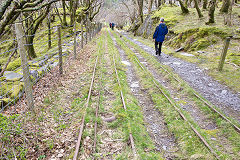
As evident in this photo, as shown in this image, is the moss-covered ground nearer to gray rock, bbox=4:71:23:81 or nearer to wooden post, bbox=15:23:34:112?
wooden post, bbox=15:23:34:112

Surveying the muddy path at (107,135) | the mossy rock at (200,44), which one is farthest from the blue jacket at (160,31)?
the muddy path at (107,135)

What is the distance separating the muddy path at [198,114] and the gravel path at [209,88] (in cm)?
73

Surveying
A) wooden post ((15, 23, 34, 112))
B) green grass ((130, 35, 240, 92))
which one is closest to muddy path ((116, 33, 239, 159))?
green grass ((130, 35, 240, 92))

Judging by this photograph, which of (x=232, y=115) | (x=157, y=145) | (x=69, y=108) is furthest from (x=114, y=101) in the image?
(x=232, y=115)

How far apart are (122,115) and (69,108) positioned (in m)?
1.84

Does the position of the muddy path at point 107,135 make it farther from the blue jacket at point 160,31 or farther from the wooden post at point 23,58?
the blue jacket at point 160,31

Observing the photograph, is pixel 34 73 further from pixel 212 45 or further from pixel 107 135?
pixel 212 45

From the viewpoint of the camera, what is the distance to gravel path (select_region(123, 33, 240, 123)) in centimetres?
556

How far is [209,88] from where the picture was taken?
6941mm

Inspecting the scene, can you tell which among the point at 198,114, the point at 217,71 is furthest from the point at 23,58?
the point at 217,71

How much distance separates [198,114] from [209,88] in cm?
225

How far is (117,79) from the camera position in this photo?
7.51 m

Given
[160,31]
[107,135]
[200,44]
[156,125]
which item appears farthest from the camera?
[200,44]

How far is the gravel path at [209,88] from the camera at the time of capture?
5.56m
